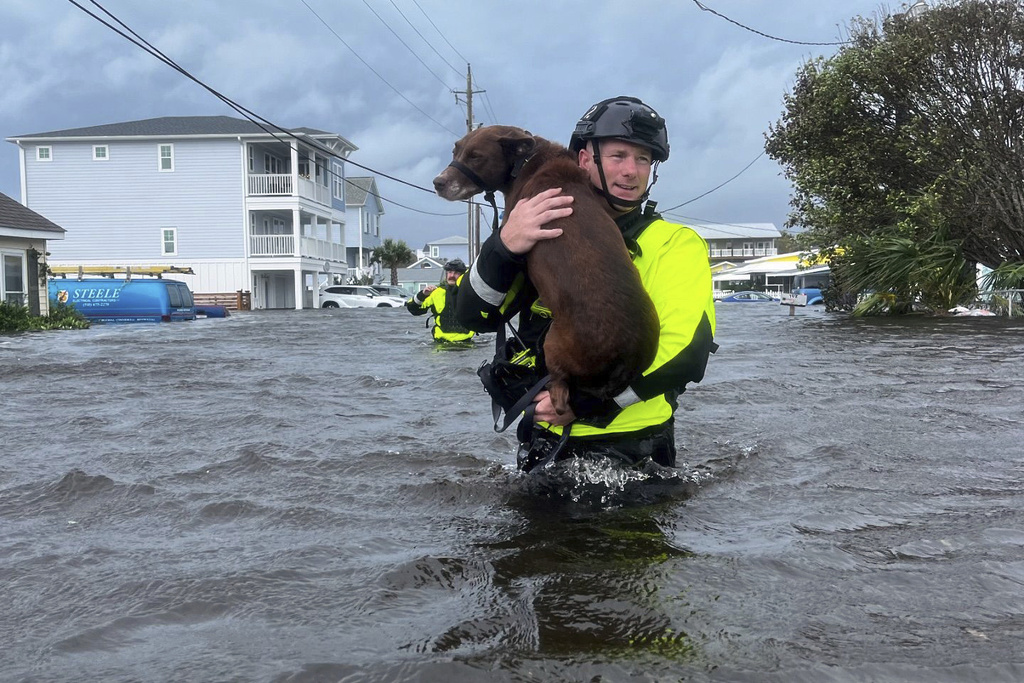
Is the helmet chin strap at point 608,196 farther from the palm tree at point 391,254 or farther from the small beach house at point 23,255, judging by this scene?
the palm tree at point 391,254

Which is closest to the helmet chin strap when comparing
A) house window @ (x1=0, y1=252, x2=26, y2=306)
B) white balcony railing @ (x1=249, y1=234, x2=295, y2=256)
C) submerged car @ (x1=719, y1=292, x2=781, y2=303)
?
house window @ (x1=0, y1=252, x2=26, y2=306)

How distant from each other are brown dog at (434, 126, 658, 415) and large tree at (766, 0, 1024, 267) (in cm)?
2045

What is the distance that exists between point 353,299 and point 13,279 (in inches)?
895

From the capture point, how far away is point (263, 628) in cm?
256

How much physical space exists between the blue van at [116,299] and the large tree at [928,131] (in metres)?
19.2

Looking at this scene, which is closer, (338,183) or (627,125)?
(627,125)

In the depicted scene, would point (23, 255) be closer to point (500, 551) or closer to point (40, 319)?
point (40, 319)

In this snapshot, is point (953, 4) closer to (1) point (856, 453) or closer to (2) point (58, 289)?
(1) point (856, 453)

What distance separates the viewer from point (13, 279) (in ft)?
72.9

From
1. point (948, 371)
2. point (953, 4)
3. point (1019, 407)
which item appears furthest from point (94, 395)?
point (953, 4)

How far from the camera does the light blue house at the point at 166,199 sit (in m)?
41.0

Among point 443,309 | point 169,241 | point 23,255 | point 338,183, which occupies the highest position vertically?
point 338,183

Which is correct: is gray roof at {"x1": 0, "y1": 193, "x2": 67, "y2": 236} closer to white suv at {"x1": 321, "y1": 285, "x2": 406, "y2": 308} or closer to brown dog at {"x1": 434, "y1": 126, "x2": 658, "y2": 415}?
white suv at {"x1": 321, "y1": 285, "x2": 406, "y2": 308}

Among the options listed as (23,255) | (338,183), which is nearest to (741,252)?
(338,183)
